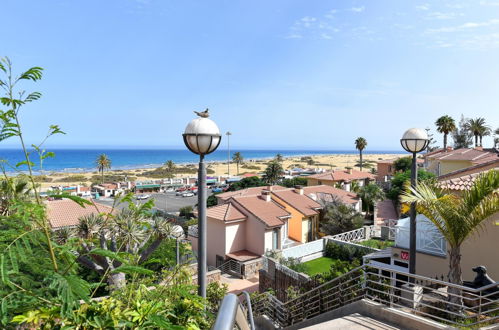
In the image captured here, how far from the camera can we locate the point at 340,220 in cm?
2745

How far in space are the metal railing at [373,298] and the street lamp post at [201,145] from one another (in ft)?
11.5

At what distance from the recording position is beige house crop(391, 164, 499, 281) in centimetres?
880

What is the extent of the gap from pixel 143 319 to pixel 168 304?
58 centimetres

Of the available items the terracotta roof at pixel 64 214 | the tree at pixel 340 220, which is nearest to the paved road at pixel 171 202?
the terracotta roof at pixel 64 214

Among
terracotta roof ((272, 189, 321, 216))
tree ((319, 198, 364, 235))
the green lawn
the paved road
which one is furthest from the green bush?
the paved road

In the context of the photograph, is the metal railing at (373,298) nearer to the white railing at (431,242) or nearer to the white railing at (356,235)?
the white railing at (431,242)

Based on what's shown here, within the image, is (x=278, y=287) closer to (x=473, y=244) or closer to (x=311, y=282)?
(x=311, y=282)

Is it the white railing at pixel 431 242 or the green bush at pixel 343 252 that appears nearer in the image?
the white railing at pixel 431 242

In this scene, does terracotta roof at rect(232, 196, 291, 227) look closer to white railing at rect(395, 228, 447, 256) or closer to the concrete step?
white railing at rect(395, 228, 447, 256)

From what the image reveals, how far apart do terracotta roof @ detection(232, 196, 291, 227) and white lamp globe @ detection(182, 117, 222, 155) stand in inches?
756

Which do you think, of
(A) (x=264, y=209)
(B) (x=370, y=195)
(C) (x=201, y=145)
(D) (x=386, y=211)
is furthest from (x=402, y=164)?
(C) (x=201, y=145)

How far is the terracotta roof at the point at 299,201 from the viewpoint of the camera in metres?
28.1

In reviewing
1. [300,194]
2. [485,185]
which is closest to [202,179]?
[485,185]

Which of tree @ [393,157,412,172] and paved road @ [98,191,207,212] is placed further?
tree @ [393,157,412,172]
